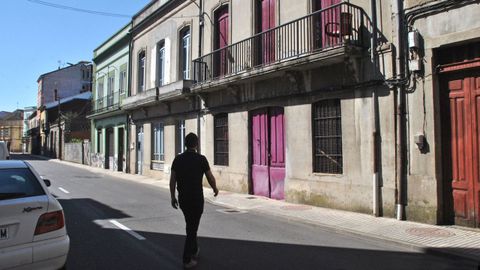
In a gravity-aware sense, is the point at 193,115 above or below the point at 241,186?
above

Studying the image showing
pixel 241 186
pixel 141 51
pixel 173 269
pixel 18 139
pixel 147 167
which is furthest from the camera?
pixel 18 139

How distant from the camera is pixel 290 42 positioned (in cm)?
1339

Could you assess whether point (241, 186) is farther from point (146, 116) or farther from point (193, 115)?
point (146, 116)

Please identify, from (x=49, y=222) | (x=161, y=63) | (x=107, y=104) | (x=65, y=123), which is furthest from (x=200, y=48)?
(x=65, y=123)

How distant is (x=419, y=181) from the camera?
9.63 metres

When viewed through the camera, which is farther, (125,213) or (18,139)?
(18,139)

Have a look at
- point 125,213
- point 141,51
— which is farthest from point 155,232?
point 141,51

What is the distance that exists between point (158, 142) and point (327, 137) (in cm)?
1288

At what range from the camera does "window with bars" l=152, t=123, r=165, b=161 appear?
22.8 metres

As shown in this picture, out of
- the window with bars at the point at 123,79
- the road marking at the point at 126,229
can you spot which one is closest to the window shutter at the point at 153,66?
the window with bars at the point at 123,79

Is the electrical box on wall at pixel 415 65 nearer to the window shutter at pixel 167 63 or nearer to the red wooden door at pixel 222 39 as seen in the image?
the red wooden door at pixel 222 39

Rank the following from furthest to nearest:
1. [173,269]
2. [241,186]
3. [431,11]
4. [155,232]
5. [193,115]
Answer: [193,115] < [241,186] < [431,11] < [155,232] < [173,269]

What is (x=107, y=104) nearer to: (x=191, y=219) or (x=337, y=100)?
(x=337, y=100)

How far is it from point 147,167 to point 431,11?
17.8 meters
